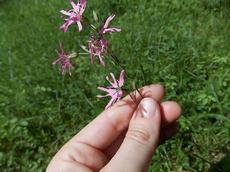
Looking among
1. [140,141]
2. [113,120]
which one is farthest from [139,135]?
[113,120]

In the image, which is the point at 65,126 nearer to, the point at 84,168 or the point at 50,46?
the point at 50,46

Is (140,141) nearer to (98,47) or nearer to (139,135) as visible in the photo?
(139,135)

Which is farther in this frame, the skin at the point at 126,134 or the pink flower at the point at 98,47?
the skin at the point at 126,134

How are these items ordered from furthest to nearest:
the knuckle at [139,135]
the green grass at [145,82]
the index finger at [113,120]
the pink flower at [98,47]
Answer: the green grass at [145,82] < the index finger at [113,120] < the knuckle at [139,135] < the pink flower at [98,47]

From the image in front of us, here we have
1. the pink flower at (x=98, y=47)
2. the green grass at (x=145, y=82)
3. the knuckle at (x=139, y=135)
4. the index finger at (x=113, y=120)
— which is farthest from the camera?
the green grass at (x=145, y=82)

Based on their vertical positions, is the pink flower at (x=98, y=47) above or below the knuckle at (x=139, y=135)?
above

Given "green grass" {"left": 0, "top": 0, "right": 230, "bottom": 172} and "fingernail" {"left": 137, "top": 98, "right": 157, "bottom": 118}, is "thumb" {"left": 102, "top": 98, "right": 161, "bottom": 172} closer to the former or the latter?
"fingernail" {"left": 137, "top": 98, "right": 157, "bottom": 118}

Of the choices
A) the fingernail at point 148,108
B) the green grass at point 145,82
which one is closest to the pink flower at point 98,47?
the fingernail at point 148,108

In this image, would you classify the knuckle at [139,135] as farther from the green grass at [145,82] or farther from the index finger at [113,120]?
the green grass at [145,82]
